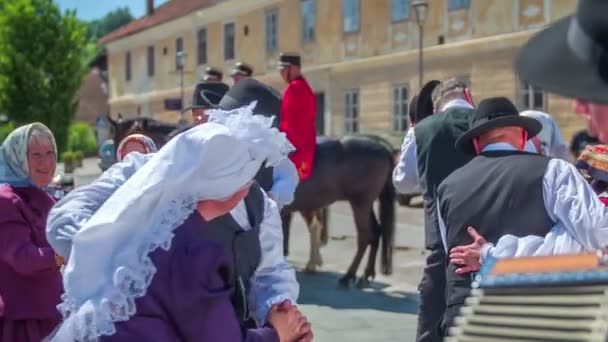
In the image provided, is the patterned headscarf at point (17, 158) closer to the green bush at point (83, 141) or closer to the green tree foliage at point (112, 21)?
the green bush at point (83, 141)

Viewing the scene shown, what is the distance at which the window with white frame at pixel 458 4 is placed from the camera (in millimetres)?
22578

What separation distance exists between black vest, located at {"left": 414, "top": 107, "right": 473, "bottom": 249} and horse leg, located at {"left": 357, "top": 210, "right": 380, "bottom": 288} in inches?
176

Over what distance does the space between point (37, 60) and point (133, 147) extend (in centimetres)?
3245

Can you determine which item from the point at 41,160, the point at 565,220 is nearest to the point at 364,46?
the point at 41,160

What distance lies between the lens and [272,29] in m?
31.4

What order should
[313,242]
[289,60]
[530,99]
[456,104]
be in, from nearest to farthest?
[456,104]
[289,60]
[313,242]
[530,99]

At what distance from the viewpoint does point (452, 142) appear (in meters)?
5.16

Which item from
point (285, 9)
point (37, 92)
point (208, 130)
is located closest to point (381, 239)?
point (208, 130)

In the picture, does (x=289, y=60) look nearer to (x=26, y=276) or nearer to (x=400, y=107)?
(x=26, y=276)

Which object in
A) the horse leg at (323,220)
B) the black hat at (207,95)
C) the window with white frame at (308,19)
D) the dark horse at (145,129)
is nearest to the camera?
the black hat at (207,95)

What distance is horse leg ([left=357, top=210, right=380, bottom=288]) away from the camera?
31.8 ft

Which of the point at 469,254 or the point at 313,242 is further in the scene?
the point at 313,242

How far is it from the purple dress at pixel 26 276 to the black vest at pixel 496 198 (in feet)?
5.61

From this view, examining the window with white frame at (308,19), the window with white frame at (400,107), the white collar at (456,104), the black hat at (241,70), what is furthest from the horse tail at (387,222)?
the window with white frame at (308,19)
